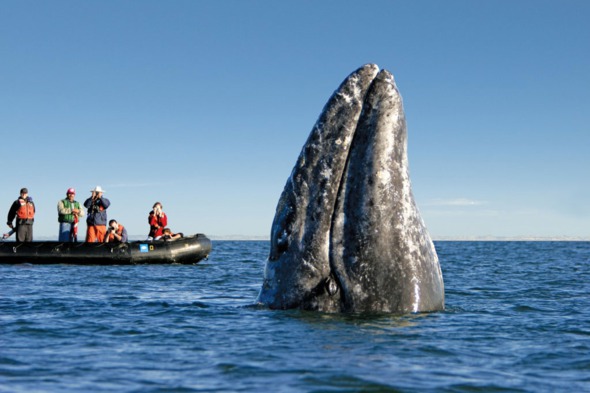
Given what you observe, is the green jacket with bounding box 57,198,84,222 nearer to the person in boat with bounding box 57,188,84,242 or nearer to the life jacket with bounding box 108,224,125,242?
the person in boat with bounding box 57,188,84,242

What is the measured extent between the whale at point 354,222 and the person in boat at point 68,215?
1679 centimetres

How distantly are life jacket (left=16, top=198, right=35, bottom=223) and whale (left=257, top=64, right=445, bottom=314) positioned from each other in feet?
56.8

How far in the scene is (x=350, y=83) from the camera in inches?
308

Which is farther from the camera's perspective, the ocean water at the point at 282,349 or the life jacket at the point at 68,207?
the life jacket at the point at 68,207

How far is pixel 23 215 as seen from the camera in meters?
23.3

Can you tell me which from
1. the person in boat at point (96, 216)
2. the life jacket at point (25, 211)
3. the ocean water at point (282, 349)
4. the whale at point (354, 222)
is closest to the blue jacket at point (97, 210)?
the person in boat at point (96, 216)

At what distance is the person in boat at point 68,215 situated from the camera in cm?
2323

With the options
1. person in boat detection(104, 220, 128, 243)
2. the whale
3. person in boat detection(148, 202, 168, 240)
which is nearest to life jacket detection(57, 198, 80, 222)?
person in boat detection(104, 220, 128, 243)

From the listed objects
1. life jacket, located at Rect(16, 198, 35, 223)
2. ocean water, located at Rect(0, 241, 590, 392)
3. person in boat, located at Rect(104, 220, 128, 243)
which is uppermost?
life jacket, located at Rect(16, 198, 35, 223)

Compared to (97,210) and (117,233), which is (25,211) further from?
A: (117,233)

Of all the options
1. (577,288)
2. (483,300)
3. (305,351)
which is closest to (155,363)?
(305,351)

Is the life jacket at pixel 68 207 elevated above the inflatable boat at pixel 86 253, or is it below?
above

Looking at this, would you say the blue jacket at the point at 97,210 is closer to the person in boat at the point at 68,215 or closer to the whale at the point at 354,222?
the person in boat at the point at 68,215

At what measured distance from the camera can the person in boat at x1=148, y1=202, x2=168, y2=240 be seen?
82.0 feet
